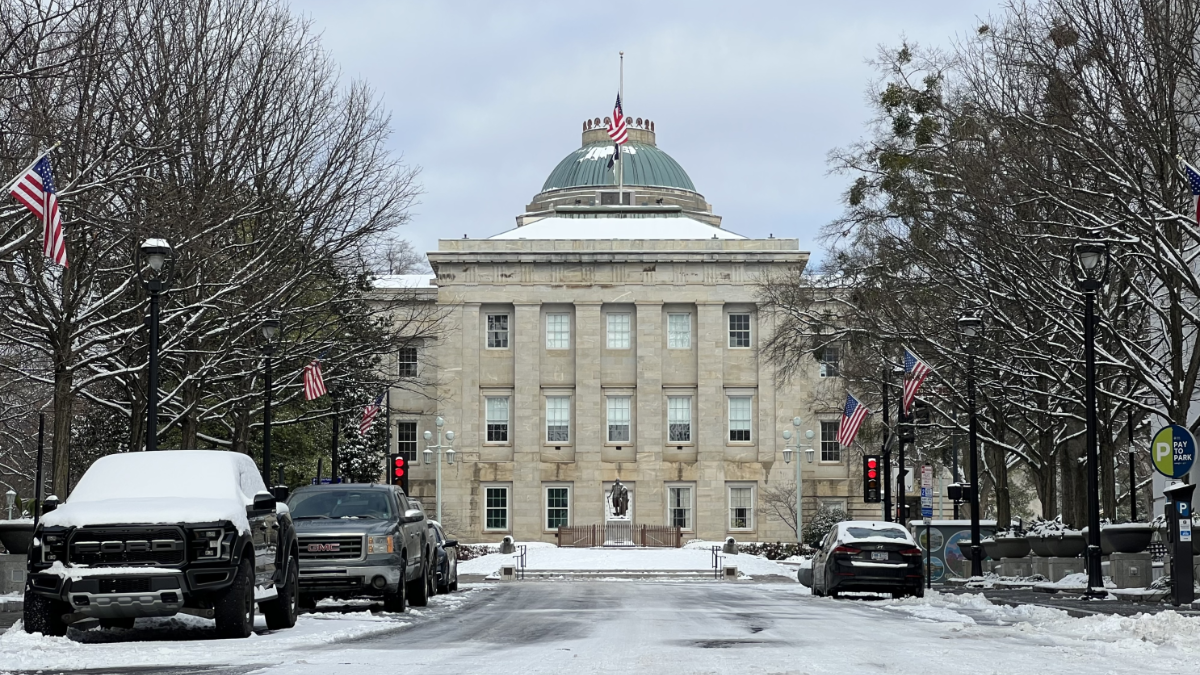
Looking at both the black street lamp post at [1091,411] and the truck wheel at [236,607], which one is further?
the black street lamp post at [1091,411]

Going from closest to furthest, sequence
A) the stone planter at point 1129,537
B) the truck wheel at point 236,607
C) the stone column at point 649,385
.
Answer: the truck wheel at point 236,607 < the stone planter at point 1129,537 < the stone column at point 649,385

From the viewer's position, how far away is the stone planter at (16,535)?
90.4 feet

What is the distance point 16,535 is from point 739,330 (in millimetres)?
60944

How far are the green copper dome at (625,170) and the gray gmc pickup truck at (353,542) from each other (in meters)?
79.5

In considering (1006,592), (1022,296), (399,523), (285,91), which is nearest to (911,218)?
(1022,296)

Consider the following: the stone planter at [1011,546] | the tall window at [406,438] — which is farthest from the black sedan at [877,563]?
the tall window at [406,438]

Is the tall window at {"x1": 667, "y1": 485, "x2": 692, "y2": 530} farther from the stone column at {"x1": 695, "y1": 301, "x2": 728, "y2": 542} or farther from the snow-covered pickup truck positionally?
the snow-covered pickup truck

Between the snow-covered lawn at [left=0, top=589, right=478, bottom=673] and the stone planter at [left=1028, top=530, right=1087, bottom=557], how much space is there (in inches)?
734

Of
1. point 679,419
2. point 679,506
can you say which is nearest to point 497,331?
point 679,419

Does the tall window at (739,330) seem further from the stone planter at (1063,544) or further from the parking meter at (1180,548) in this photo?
the parking meter at (1180,548)

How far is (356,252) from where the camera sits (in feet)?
135

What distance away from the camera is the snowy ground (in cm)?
1265

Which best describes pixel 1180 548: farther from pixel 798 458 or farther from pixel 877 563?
pixel 798 458

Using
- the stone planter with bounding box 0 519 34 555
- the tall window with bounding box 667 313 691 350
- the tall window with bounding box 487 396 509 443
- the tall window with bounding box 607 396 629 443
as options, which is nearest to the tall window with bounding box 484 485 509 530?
the tall window with bounding box 487 396 509 443
